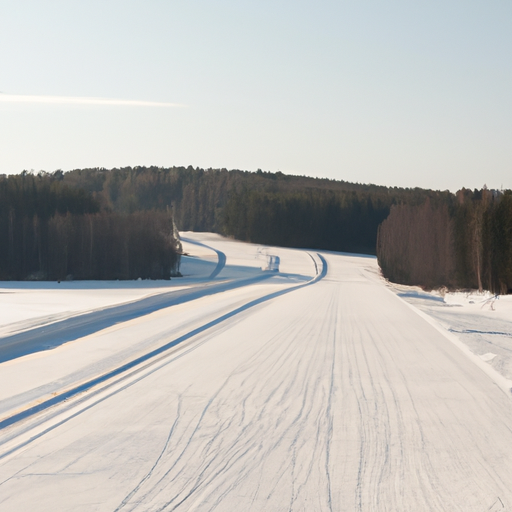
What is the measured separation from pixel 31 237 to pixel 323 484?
53420 mm

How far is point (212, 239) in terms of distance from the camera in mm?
108812

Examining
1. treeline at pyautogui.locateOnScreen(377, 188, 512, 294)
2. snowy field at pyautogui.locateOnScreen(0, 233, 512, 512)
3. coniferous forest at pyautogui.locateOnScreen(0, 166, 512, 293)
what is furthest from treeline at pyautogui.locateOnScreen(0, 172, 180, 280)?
snowy field at pyautogui.locateOnScreen(0, 233, 512, 512)

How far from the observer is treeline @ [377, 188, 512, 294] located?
1350 inches

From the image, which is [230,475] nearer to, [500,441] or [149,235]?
[500,441]

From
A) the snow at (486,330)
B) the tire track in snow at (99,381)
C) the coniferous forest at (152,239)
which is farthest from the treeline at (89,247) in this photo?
the tire track in snow at (99,381)

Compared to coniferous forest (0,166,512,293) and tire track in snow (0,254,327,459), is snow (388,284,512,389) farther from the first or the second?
coniferous forest (0,166,512,293)

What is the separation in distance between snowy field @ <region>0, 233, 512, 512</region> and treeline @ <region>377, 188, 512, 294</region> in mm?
22642

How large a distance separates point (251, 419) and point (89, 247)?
47.9m

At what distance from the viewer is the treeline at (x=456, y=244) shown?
3428cm

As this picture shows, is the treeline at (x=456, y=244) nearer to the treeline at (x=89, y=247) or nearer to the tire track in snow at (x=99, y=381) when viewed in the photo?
the treeline at (x=89, y=247)

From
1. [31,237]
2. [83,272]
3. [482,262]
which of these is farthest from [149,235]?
[482,262]

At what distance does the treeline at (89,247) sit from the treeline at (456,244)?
18506 millimetres

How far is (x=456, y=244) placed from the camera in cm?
3875

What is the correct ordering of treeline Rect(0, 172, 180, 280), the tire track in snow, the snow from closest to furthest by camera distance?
the tire track in snow, the snow, treeline Rect(0, 172, 180, 280)
